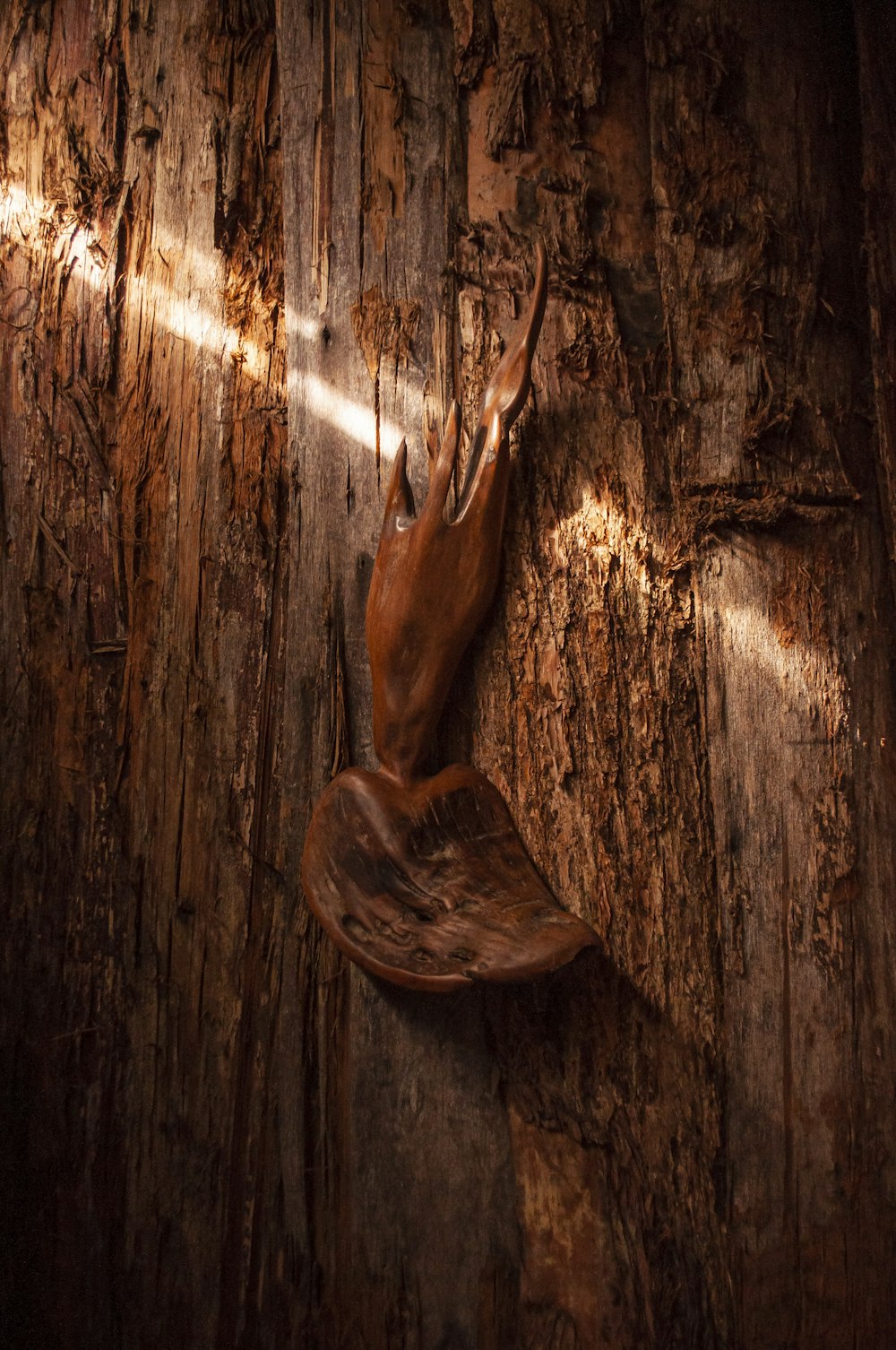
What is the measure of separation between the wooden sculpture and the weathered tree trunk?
7 cm

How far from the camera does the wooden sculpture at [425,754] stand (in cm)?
134

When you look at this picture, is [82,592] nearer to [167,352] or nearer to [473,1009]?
[167,352]

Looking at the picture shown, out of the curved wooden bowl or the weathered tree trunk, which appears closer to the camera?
the curved wooden bowl

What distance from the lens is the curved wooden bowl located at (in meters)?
1.25

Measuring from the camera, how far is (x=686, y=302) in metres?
1.46

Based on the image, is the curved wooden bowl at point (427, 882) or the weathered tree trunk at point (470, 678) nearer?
the curved wooden bowl at point (427, 882)

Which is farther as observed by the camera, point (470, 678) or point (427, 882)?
point (470, 678)

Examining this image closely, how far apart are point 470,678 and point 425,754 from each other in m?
0.16

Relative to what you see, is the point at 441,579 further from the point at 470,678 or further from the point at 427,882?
the point at 427,882

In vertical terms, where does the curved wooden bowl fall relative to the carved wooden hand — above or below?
below

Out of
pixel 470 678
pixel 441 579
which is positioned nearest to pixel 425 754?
pixel 470 678

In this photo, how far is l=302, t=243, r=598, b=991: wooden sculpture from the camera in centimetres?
134

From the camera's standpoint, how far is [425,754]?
143 cm

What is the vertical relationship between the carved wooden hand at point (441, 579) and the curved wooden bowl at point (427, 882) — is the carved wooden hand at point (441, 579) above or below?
above
